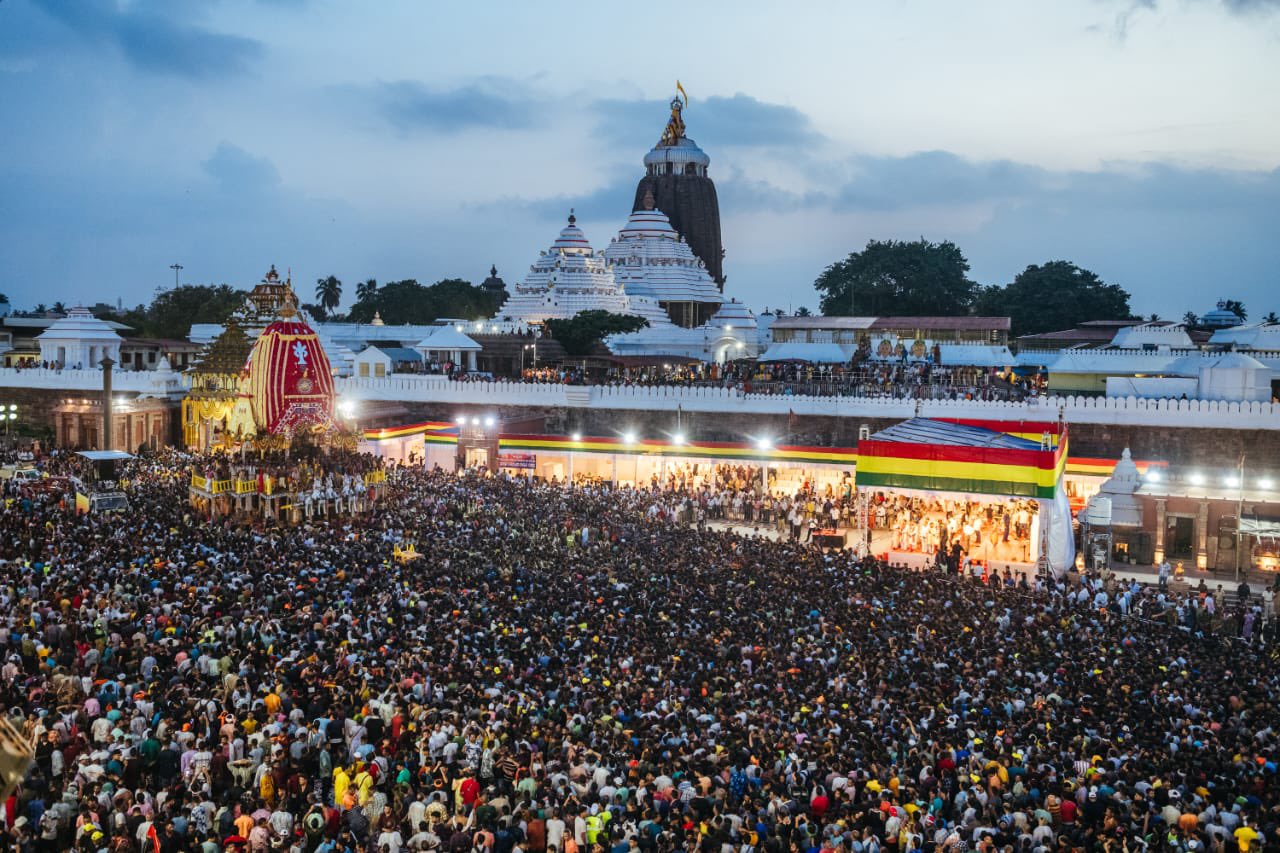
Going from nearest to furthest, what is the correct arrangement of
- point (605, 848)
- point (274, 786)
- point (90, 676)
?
point (605, 848) < point (274, 786) < point (90, 676)

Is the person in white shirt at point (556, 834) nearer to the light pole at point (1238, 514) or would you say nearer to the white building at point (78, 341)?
the light pole at point (1238, 514)

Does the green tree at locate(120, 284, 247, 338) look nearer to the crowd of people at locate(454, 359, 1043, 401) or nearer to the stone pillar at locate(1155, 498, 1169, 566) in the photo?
the crowd of people at locate(454, 359, 1043, 401)

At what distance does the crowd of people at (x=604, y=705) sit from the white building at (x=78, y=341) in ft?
101

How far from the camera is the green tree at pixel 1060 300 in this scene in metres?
68.0

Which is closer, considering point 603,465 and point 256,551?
point 256,551

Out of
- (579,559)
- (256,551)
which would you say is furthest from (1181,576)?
(256,551)

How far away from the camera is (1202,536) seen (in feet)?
79.4

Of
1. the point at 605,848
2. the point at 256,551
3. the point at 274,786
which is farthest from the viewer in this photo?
the point at 256,551

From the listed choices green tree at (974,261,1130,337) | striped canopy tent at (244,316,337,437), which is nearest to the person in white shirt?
striped canopy tent at (244,316,337,437)

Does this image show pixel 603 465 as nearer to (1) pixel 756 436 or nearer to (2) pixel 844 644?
(1) pixel 756 436

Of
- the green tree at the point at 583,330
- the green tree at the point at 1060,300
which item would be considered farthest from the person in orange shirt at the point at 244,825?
the green tree at the point at 1060,300

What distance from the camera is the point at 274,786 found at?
10.9 m

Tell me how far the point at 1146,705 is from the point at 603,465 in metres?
20.4

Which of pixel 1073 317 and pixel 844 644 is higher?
pixel 1073 317
